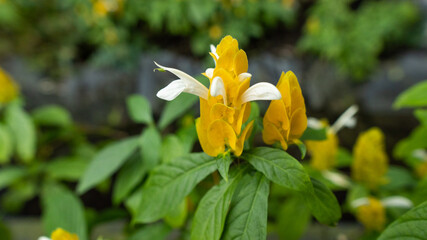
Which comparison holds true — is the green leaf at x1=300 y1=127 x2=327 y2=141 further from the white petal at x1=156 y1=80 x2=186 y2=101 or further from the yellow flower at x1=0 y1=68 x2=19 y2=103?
the yellow flower at x1=0 y1=68 x2=19 y2=103

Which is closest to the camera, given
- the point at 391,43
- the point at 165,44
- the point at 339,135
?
the point at 339,135

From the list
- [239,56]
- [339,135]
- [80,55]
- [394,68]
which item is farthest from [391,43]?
[239,56]

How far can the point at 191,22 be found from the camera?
3.38m

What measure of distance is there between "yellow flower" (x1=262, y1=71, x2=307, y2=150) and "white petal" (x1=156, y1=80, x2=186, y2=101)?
0.15 m

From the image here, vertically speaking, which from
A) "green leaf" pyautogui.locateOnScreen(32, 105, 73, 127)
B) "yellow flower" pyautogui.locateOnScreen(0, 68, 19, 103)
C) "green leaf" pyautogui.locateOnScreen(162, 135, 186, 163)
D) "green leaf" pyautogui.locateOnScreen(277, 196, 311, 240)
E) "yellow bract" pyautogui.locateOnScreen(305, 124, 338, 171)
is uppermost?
"yellow flower" pyautogui.locateOnScreen(0, 68, 19, 103)

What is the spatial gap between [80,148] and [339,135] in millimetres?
2127

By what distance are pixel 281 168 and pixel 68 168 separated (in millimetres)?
1166

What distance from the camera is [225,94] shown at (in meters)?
0.49

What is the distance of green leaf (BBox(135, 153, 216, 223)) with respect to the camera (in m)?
0.59

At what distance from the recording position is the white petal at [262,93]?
461 mm

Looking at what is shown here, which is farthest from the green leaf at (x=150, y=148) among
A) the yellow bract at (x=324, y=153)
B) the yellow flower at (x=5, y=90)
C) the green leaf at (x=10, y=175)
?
the yellow flower at (x=5, y=90)

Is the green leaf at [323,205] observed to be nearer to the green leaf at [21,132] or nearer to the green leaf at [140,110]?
the green leaf at [140,110]

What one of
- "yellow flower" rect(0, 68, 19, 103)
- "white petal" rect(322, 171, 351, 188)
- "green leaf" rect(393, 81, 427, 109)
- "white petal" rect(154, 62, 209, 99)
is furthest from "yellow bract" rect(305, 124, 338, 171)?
"yellow flower" rect(0, 68, 19, 103)

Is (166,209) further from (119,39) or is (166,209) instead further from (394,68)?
(394,68)
